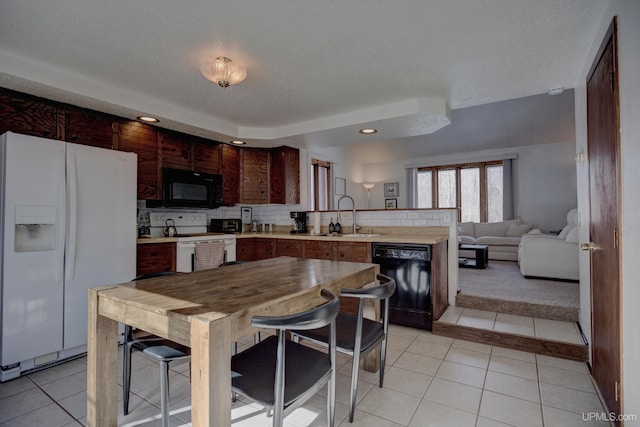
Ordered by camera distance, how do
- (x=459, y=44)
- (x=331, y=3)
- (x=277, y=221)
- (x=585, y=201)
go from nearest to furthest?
(x=331, y=3) < (x=459, y=44) < (x=585, y=201) < (x=277, y=221)

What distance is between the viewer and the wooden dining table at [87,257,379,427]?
41.1 inches

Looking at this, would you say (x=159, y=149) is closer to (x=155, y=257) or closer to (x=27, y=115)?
(x=27, y=115)

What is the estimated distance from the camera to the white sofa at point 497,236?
5.71 metres

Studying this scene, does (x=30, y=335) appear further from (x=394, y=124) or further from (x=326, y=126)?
(x=394, y=124)

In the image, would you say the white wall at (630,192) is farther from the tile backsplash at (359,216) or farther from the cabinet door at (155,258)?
the cabinet door at (155,258)

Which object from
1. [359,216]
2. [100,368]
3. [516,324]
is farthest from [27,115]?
[516,324]

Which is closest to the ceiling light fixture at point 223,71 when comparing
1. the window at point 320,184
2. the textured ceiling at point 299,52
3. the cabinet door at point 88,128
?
the textured ceiling at point 299,52

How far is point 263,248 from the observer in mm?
4207

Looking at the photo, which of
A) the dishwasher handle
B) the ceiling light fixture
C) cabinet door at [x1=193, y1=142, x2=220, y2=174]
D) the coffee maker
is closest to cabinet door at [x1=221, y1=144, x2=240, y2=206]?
cabinet door at [x1=193, y1=142, x2=220, y2=174]

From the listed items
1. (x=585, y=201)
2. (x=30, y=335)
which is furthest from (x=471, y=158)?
(x=30, y=335)

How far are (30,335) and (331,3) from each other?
10.1ft

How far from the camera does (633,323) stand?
130 centimetres

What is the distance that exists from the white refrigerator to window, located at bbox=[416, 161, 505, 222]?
21.5 ft

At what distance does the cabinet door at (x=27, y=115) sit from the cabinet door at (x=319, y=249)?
2.68m
